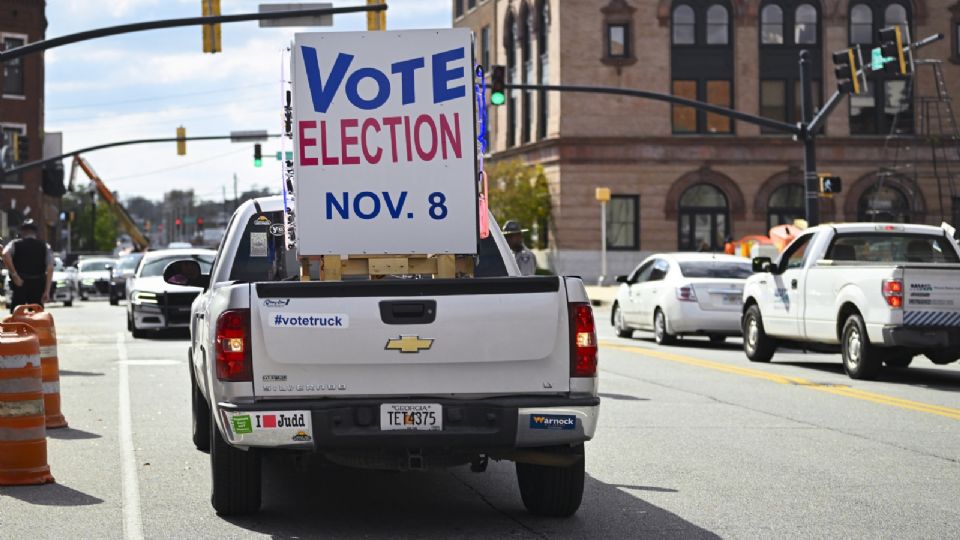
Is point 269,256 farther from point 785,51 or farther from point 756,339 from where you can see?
point 785,51

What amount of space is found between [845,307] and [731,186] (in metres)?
43.0

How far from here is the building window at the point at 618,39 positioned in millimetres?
60562

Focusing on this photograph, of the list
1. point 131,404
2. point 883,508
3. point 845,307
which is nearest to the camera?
point 883,508

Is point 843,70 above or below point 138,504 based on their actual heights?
above

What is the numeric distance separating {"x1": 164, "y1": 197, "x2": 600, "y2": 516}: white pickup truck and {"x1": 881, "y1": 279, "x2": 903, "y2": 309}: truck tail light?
9924 mm

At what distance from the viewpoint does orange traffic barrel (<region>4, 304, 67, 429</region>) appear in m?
12.0

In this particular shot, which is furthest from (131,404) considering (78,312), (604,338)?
(78,312)

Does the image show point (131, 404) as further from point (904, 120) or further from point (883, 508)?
point (904, 120)

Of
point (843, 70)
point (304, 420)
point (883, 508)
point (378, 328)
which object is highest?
point (843, 70)

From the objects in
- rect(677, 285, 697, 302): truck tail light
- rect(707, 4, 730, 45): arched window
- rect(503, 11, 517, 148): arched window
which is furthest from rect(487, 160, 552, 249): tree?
rect(677, 285, 697, 302): truck tail light

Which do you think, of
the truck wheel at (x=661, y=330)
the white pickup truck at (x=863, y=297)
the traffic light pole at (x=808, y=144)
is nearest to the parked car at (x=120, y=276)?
the traffic light pole at (x=808, y=144)

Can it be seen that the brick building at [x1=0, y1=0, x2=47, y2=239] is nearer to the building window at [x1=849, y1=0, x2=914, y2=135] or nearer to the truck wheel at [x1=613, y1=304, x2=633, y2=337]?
the building window at [x1=849, y1=0, x2=914, y2=135]

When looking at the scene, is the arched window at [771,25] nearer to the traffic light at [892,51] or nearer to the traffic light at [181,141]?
the traffic light at [181,141]

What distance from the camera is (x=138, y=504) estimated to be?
28.2ft
